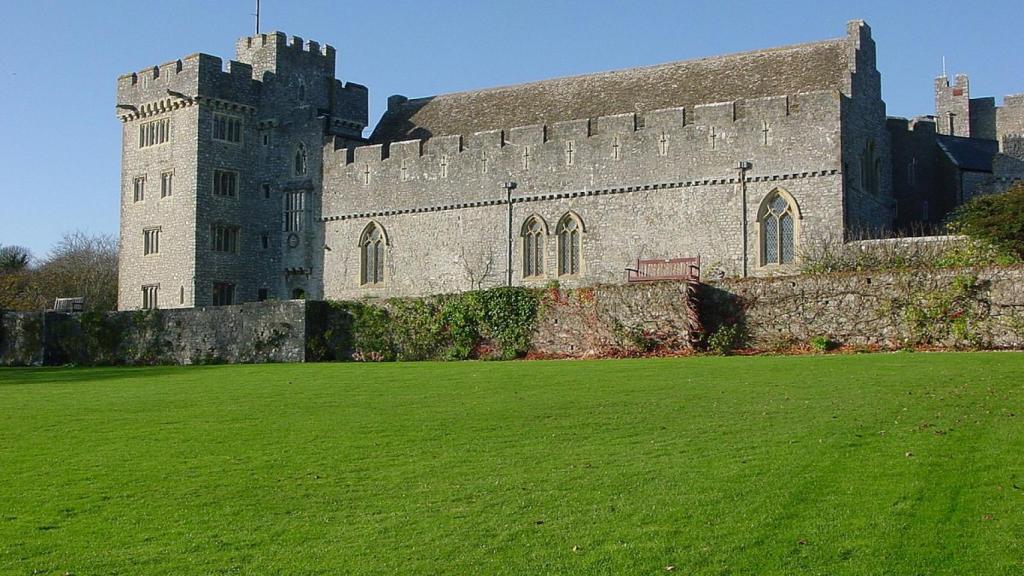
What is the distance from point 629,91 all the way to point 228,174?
14.3 metres

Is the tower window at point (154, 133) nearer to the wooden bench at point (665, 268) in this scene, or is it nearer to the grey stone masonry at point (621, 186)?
the grey stone masonry at point (621, 186)

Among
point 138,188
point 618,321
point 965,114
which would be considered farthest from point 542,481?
point 965,114

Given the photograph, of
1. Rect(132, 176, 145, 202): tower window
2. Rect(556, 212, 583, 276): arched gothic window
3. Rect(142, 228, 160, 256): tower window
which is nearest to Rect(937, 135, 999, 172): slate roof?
Rect(556, 212, 583, 276): arched gothic window

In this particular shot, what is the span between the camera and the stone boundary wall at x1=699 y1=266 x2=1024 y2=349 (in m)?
21.4

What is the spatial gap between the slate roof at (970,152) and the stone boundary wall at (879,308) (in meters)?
14.9

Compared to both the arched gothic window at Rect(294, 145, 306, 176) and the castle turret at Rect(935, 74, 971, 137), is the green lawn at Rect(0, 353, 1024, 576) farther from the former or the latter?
the castle turret at Rect(935, 74, 971, 137)

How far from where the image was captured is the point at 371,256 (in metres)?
40.9

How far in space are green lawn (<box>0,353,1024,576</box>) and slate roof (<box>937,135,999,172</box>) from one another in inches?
841

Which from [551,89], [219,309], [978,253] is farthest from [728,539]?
[551,89]

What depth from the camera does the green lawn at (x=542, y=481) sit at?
827 cm

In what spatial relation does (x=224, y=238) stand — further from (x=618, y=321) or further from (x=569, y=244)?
(x=618, y=321)

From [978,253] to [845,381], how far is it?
9.82 meters

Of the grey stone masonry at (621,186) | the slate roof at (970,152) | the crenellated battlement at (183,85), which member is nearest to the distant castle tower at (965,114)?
the slate roof at (970,152)

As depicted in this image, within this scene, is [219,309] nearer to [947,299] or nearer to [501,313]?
[501,313]
